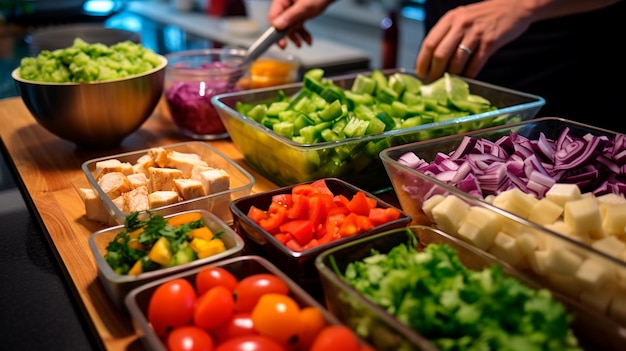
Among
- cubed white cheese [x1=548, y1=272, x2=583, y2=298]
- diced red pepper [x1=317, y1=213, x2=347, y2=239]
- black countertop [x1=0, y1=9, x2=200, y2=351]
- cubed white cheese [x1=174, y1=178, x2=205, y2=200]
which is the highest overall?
cubed white cheese [x1=548, y1=272, x2=583, y2=298]

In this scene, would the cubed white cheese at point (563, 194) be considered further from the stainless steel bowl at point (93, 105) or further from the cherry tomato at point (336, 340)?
the stainless steel bowl at point (93, 105)

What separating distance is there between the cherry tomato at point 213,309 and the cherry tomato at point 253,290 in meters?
0.02

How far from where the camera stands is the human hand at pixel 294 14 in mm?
1955

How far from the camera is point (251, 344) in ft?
2.42

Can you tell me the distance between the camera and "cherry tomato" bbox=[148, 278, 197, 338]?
0.81 m

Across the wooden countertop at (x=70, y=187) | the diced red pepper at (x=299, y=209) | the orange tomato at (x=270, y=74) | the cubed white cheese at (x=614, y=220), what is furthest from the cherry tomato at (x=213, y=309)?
the orange tomato at (x=270, y=74)

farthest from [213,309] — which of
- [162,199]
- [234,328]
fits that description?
[162,199]

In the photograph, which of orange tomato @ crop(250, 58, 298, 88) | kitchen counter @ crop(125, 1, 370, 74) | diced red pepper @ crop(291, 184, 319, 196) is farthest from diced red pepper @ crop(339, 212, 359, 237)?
kitchen counter @ crop(125, 1, 370, 74)

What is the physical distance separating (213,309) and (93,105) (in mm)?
888

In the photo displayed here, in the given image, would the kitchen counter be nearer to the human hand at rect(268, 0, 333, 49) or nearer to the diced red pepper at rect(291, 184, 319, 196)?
the human hand at rect(268, 0, 333, 49)

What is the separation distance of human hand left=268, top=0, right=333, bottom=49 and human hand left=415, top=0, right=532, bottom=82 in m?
0.53

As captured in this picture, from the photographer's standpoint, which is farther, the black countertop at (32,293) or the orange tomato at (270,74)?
the orange tomato at (270,74)

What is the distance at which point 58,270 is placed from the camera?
43.8 inches

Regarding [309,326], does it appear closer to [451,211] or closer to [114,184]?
[451,211]
